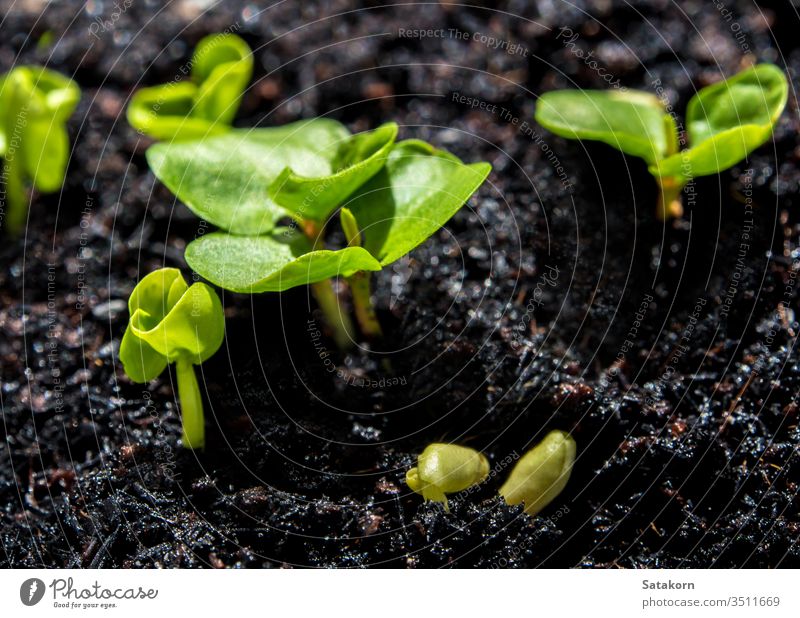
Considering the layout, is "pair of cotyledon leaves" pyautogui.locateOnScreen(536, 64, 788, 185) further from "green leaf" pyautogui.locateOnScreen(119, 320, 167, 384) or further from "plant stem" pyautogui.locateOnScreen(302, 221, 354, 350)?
"green leaf" pyautogui.locateOnScreen(119, 320, 167, 384)

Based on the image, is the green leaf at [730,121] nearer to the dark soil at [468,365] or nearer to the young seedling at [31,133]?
the dark soil at [468,365]

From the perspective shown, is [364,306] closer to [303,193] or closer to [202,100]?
A: [303,193]

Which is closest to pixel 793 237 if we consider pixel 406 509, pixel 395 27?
pixel 406 509

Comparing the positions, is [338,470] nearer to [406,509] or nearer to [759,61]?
[406,509]

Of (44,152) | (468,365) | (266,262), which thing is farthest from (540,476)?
(44,152)

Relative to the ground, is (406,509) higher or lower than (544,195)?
lower
